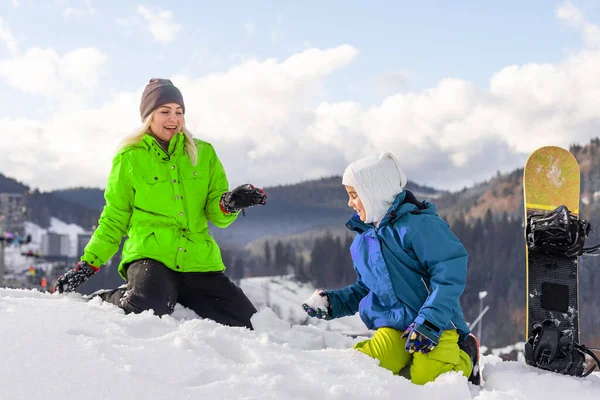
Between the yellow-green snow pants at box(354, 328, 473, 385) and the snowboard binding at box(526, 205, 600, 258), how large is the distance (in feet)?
3.63

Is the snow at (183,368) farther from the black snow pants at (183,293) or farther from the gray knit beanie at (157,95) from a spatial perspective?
the gray knit beanie at (157,95)

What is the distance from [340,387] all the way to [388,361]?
823 millimetres

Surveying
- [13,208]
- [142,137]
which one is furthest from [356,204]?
[13,208]

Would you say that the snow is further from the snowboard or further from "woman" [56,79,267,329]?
"woman" [56,79,267,329]

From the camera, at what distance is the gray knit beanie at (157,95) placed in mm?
4700

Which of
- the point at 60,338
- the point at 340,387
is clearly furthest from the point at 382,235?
the point at 60,338

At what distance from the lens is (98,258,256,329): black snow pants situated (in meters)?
4.29

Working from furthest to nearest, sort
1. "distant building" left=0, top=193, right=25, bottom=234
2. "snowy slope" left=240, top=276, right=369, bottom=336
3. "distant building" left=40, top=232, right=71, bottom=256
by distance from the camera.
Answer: "distant building" left=40, top=232, right=71, bottom=256
"snowy slope" left=240, top=276, right=369, bottom=336
"distant building" left=0, top=193, right=25, bottom=234

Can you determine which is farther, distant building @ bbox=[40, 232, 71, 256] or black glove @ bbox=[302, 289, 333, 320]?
distant building @ bbox=[40, 232, 71, 256]

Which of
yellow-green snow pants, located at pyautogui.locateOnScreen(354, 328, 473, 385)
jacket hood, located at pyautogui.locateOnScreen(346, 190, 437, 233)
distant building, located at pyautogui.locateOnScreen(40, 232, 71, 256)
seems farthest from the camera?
distant building, located at pyautogui.locateOnScreen(40, 232, 71, 256)

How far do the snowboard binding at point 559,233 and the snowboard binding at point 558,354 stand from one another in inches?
22.9

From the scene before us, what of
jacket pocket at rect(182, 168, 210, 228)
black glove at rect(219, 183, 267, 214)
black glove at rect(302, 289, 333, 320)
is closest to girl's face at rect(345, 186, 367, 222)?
black glove at rect(302, 289, 333, 320)

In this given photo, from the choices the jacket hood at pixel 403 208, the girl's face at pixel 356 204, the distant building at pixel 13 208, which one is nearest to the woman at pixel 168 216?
the girl's face at pixel 356 204

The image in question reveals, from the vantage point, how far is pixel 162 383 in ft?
7.89
